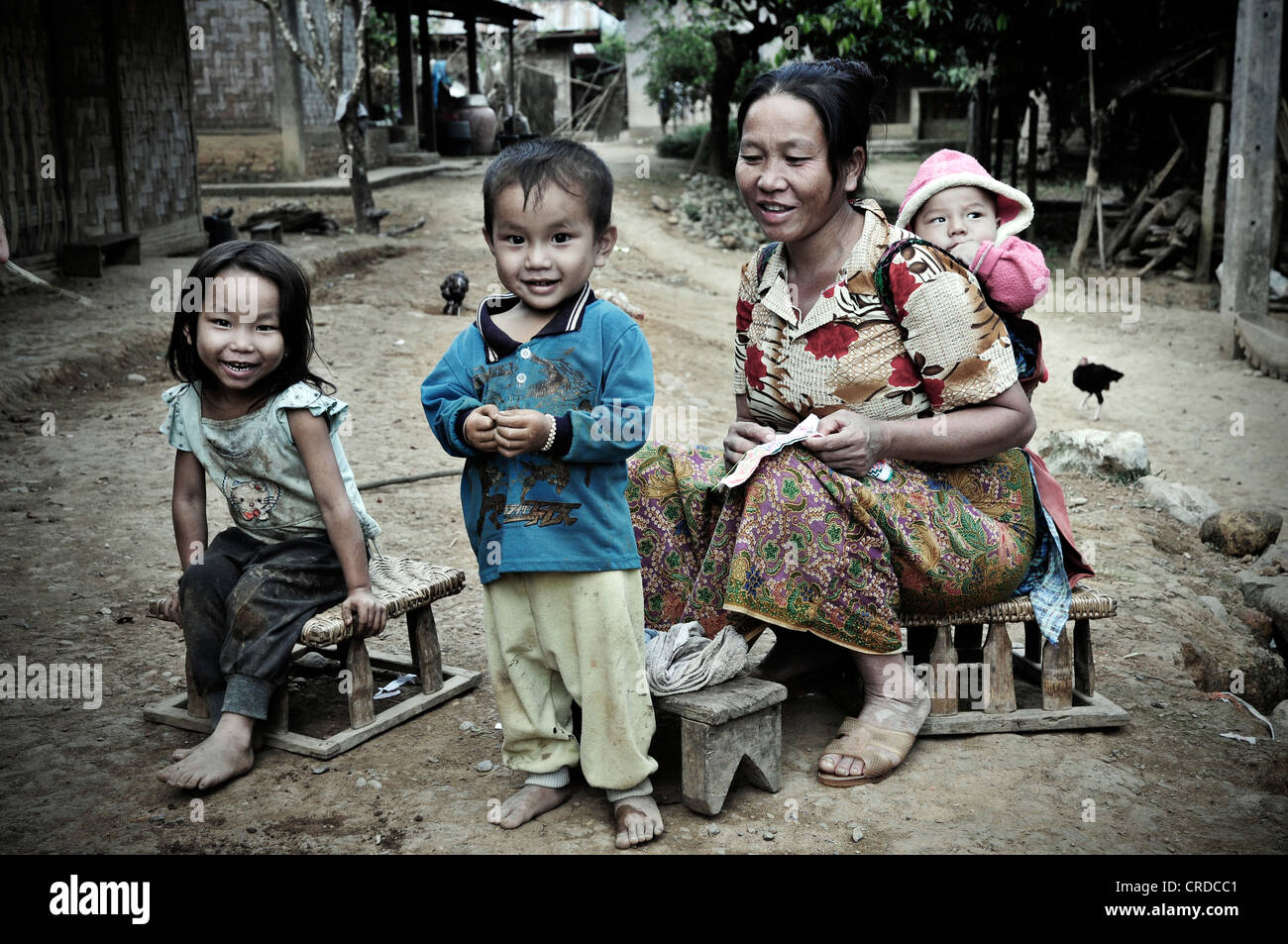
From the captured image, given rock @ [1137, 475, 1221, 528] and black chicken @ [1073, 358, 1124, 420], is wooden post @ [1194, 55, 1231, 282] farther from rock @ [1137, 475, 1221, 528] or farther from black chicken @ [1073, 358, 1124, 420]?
rock @ [1137, 475, 1221, 528]

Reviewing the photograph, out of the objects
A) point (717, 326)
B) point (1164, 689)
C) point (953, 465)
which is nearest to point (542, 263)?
point (953, 465)

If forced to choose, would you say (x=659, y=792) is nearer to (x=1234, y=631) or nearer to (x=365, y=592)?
(x=365, y=592)

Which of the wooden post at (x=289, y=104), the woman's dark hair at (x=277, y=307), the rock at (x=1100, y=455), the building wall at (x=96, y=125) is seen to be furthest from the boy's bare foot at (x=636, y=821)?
the wooden post at (x=289, y=104)

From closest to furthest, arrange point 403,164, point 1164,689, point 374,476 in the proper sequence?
point 1164,689 < point 374,476 < point 403,164

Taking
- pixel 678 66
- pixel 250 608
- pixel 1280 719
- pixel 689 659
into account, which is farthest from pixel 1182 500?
pixel 678 66

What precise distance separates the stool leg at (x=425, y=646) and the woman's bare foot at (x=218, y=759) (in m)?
0.49

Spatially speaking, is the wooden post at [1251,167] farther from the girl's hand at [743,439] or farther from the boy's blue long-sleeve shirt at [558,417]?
the boy's blue long-sleeve shirt at [558,417]

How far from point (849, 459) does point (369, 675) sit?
1.38 meters

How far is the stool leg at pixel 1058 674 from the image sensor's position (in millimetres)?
2854

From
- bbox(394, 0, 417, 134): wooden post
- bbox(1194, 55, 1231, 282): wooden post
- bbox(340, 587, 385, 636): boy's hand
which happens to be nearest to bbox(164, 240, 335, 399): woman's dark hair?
bbox(340, 587, 385, 636): boy's hand

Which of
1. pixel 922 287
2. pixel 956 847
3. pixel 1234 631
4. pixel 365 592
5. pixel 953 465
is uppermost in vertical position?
pixel 922 287

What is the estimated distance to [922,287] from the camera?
2.60m

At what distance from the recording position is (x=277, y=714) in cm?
288

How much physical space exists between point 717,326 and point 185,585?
7857 mm
